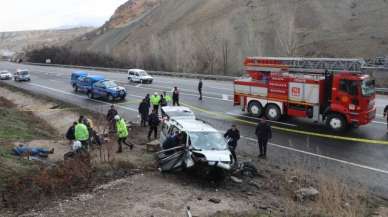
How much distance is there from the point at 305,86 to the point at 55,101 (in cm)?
2034

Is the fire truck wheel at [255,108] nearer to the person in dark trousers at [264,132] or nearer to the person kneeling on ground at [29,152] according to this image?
the person in dark trousers at [264,132]

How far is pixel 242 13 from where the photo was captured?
274 feet

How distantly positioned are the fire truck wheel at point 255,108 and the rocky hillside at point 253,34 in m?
31.4

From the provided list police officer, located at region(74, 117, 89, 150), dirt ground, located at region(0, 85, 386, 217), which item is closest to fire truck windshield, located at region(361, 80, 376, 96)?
dirt ground, located at region(0, 85, 386, 217)

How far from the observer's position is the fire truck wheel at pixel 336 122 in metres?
22.3

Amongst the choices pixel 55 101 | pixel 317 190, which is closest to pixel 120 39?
pixel 55 101

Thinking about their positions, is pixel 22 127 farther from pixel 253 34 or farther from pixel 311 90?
pixel 253 34

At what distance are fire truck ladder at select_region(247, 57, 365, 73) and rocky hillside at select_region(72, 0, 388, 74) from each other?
105 feet

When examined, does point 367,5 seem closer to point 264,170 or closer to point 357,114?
point 357,114

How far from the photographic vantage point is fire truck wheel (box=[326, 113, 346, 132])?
2226 cm

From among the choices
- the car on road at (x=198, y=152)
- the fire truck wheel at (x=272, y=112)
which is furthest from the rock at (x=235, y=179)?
the fire truck wheel at (x=272, y=112)

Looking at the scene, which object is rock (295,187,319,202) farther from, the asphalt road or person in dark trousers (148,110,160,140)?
person in dark trousers (148,110,160,140)

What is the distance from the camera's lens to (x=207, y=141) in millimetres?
15664


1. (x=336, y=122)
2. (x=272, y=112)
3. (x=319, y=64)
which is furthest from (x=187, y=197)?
(x=272, y=112)
